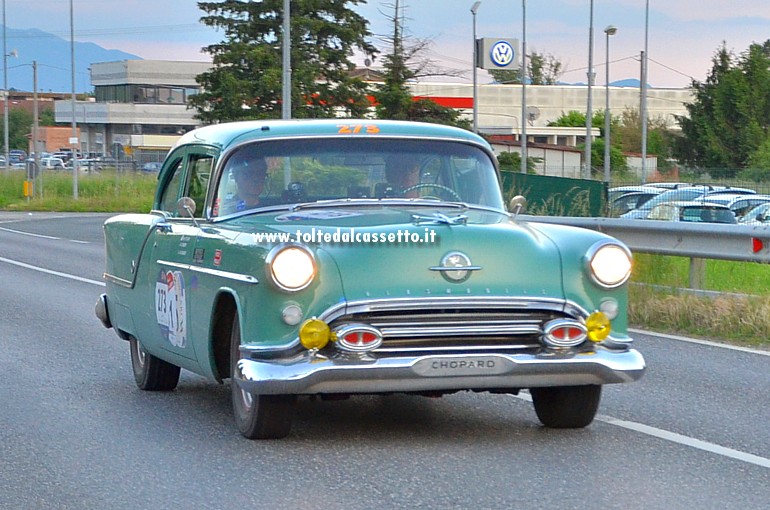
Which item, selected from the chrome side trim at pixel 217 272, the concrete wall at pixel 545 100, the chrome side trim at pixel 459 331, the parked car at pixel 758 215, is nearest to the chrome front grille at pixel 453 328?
the chrome side trim at pixel 459 331

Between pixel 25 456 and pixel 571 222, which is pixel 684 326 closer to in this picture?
pixel 571 222

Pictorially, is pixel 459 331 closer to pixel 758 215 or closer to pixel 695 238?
pixel 695 238

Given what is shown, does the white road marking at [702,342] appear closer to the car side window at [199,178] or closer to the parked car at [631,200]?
the car side window at [199,178]

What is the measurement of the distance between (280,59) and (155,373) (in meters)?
52.2

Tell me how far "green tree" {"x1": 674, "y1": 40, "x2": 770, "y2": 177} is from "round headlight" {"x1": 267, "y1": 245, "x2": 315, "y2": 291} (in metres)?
51.5

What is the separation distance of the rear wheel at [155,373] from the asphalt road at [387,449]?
3.3 inches

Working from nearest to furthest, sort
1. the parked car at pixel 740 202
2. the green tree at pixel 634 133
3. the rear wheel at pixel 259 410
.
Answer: the rear wheel at pixel 259 410
the parked car at pixel 740 202
the green tree at pixel 634 133

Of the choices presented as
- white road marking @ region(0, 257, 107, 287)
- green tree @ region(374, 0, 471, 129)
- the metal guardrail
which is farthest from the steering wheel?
green tree @ region(374, 0, 471, 129)

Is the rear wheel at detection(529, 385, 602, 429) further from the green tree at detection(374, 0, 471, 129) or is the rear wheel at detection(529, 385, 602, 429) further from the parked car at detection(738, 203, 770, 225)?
the green tree at detection(374, 0, 471, 129)

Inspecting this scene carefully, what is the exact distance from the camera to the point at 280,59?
60.0 m

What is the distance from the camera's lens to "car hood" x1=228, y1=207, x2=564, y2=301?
6332 mm

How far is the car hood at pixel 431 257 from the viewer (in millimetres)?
6332

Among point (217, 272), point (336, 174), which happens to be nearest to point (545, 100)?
point (336, 174)

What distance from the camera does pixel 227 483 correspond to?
5.96 metres
